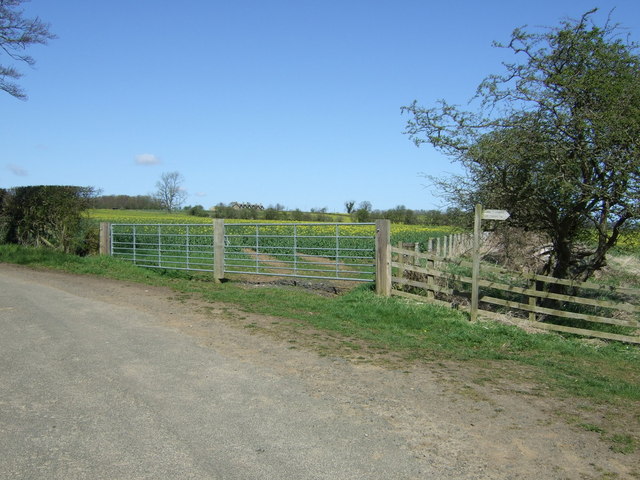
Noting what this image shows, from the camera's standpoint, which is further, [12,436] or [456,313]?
[456,313]

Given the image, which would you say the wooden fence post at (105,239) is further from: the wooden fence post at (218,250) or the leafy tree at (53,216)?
the wooden fence post at (218,250)

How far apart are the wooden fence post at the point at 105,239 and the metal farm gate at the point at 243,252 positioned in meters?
0.11

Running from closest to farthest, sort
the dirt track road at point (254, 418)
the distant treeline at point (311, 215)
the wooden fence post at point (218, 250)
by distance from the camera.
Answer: the dirt track road at point (254, 418)
the wooden fence post at point (218, 250)
the distant treeline at point (311, 215)

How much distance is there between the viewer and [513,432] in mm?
4816

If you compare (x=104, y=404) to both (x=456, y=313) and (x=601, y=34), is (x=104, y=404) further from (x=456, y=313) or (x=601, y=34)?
(x=601, y=34)

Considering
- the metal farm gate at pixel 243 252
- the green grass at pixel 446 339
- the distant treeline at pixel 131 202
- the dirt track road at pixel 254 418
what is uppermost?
the distant treeline at pixel 131 202

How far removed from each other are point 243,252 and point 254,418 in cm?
1533

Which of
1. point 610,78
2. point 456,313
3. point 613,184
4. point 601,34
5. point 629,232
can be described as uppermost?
point 601,34

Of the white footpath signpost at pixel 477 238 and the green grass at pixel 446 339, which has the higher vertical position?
the white footpath signpost at pixel 477 238

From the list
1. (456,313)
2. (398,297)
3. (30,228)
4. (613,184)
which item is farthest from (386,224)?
(30,228)

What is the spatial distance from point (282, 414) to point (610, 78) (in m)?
8.92

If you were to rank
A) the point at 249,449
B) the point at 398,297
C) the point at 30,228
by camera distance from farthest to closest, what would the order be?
the point at 30,228
the point at 398,297
the point at 249,449

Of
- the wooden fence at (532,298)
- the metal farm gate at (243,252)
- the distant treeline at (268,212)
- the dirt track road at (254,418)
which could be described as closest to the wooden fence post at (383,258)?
the wooden fence at (532,298)

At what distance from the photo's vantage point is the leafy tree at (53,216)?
2059cm
